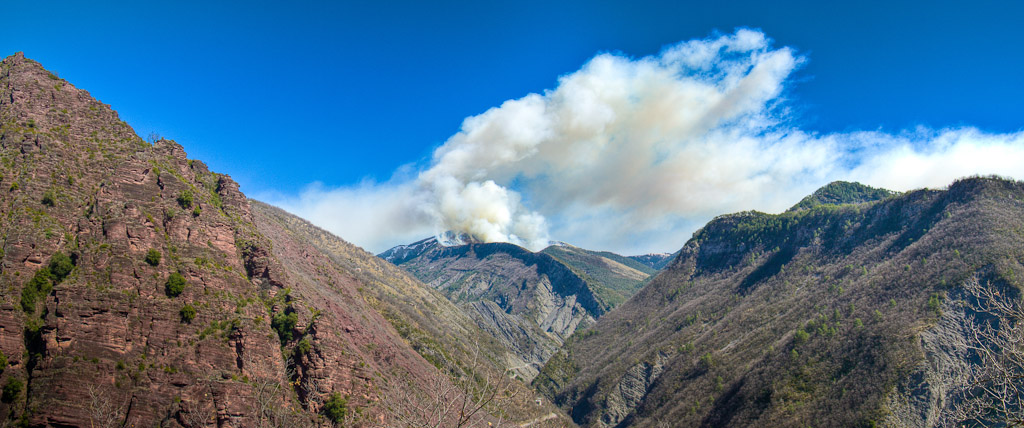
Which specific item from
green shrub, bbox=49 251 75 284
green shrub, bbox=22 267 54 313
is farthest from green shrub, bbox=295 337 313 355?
green shrub, bbox=22 267 54 313

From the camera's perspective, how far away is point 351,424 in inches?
2275

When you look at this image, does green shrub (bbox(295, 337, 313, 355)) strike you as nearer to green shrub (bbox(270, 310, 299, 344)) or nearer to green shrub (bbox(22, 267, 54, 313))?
green shrub (bbox(270, 310, 299, 344))

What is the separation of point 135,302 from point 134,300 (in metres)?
0.25

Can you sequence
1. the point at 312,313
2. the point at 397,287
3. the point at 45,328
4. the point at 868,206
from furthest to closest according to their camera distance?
the point at 397,287 < the point at 868,206 < the point at 312,313 < the point at 45,328

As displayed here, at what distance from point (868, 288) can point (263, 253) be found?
409 ft

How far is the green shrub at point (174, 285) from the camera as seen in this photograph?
181 ft

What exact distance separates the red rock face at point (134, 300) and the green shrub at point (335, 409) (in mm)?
1008

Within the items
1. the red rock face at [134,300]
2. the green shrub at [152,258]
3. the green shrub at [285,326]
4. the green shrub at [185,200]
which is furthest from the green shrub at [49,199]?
the green shrub at [285,326]

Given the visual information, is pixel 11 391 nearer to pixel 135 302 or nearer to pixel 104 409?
pixel 104 409

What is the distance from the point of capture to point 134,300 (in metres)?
52.3

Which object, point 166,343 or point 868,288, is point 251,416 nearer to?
point 166,343

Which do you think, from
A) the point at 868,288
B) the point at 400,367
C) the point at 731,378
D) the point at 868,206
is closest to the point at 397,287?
the point at 400,367

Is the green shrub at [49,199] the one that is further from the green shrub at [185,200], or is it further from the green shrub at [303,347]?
the green shrub at [303,347]

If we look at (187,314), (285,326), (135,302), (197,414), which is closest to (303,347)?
(285,326)
